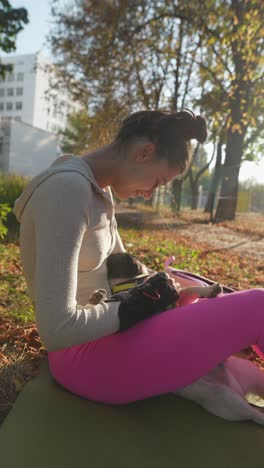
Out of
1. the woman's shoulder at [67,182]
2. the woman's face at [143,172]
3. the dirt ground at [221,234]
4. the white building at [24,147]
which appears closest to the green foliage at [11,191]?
the dirt ground at [221,234]

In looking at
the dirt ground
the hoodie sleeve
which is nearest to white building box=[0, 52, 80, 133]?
the dirt ground

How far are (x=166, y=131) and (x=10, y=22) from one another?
41.3 feet

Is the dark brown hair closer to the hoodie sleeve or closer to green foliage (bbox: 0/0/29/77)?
the hoodie sleeve

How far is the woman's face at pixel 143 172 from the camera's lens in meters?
1.77

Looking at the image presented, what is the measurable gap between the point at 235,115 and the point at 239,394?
438 inches

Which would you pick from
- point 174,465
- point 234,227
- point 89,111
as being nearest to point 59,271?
point 174,465

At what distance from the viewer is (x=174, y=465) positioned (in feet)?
4.64

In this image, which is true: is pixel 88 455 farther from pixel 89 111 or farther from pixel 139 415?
pixel 89 111

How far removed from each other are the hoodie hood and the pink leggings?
0.57 meters

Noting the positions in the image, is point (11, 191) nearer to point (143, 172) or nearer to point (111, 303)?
point (143, 172)

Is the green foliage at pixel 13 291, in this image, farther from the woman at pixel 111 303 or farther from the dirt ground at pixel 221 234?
the dirt ground at pixel 221 234

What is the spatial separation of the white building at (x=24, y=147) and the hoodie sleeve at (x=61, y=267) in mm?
40179

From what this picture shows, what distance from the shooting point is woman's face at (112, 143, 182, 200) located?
177 centimetres

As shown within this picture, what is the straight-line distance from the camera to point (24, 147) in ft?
142
